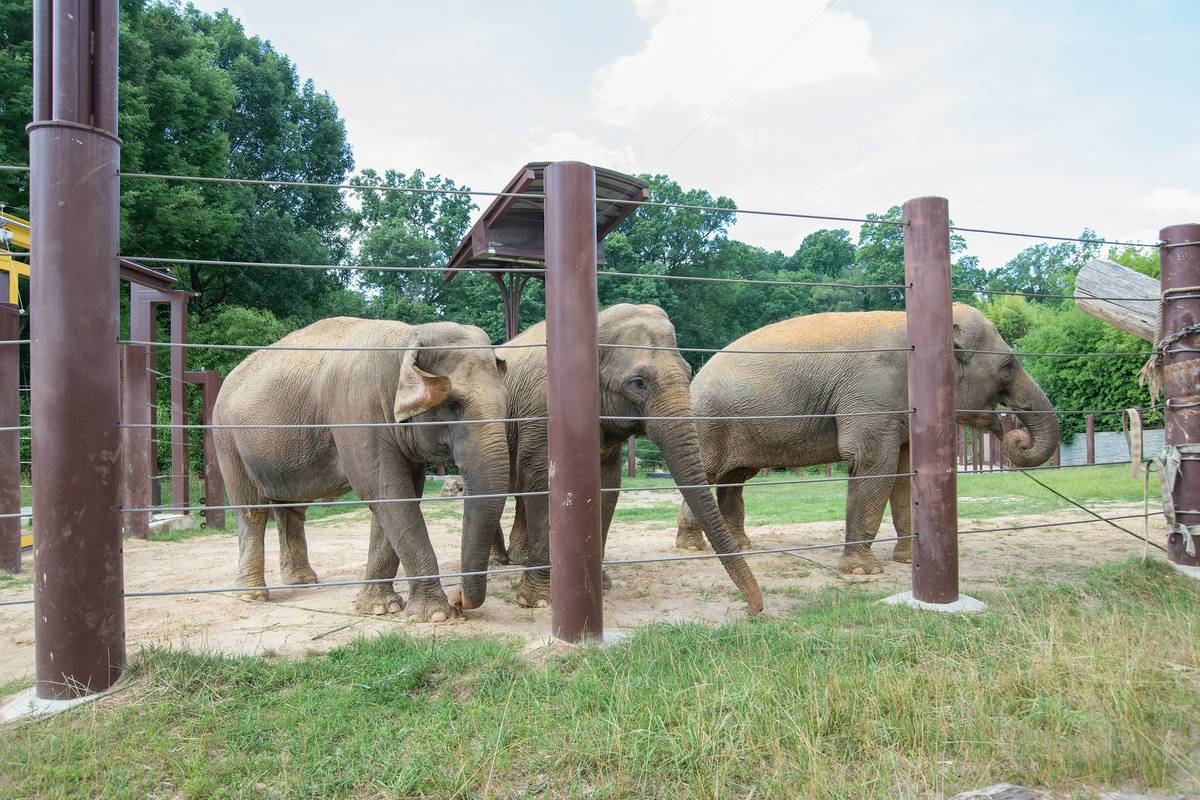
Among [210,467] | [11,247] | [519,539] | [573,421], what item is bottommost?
[519,539]

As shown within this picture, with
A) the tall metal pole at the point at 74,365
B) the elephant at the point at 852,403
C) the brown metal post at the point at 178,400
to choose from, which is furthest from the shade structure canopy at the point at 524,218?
the tall metal pole at the point at 74,365

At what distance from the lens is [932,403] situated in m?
Answer: 4.36

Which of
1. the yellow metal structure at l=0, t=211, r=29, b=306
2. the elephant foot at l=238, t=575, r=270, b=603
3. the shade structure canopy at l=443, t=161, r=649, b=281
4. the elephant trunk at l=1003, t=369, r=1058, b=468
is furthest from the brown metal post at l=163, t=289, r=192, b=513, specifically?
the elephant trunk at l=1003, t=369, r=1058, b=468

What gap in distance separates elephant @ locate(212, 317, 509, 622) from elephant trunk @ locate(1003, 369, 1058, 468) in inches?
188

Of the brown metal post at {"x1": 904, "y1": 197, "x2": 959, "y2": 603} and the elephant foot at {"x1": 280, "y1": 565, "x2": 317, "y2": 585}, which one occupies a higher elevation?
the brown metal post at {"x1": 904, "y1": 197, "x2": 959, "y2": 603}

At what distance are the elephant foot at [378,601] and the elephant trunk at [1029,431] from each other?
5.32 meters

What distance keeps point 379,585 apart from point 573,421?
2.46 m

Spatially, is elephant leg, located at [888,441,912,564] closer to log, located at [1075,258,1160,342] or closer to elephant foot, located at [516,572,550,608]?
A: log, located at [1075,258,1160,342]

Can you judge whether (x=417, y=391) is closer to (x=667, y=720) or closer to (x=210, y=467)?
(x=667, y=720)

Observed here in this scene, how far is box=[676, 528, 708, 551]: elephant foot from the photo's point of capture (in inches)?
323

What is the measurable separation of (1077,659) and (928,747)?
88 cm

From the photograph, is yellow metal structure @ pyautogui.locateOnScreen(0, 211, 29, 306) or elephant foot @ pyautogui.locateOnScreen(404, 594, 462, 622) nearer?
elephant foot @ pyautogui.locateOnScreen(404, 594, 462, 622)

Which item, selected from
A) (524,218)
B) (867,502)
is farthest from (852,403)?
(524,218)

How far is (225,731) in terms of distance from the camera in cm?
275
